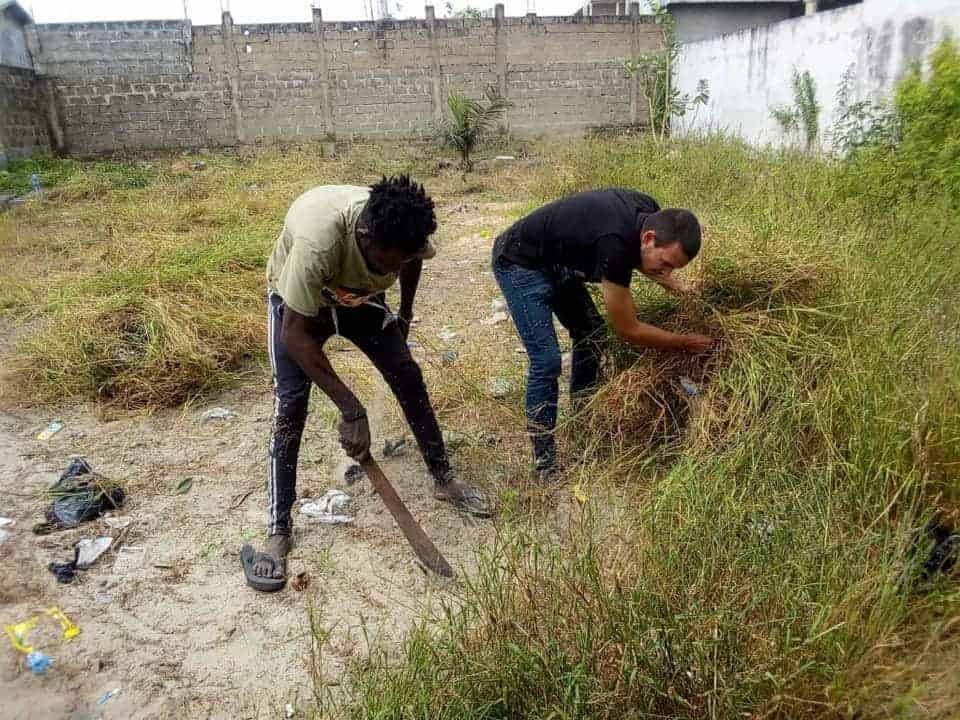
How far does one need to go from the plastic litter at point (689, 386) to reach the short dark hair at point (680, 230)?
22.9 inches

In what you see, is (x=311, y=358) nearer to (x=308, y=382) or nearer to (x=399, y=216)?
(x=308, y=382)

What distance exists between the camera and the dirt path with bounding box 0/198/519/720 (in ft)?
6.36

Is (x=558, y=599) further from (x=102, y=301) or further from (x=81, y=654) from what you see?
(x=102, y=301)

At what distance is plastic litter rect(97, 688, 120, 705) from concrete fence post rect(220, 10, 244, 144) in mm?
12615

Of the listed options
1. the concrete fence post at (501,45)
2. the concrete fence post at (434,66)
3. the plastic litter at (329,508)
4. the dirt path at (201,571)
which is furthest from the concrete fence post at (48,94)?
the plastic litter at (329,508)

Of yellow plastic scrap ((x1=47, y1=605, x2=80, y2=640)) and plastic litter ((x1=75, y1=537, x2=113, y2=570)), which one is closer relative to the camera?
yellow plastic scrap ((x1=47, y1=605, x2=80, y2=640))

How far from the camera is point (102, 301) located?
4188 millimetres

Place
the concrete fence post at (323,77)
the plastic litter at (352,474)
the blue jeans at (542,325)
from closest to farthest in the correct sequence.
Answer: the blue jeans at (542,325)
the plastic litter at (352,474)
the concrete fence post at (323,77)

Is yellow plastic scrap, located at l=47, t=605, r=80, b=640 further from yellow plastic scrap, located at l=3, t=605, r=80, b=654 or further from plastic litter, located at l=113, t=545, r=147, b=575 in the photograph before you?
plastic litter, located at l=113, t=545, r=147, b=575

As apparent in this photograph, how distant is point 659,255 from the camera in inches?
88.1

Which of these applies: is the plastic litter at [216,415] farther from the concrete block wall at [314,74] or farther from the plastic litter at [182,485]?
the concrete block wall at [314,74]

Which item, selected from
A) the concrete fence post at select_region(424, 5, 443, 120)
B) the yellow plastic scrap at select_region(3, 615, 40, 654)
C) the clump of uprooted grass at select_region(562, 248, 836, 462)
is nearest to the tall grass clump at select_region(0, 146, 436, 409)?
the yellow plastic scrap at select_region(3, 615, 40, 654)

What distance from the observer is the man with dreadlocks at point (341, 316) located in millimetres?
→ 2002

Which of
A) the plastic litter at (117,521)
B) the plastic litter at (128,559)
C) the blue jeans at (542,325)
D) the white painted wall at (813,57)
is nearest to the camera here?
the plastic litter at (128,559)
